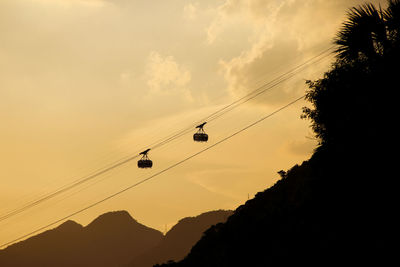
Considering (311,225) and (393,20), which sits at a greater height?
(393,20)

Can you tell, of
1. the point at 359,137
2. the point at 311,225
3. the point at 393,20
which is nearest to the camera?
the point at 359,137

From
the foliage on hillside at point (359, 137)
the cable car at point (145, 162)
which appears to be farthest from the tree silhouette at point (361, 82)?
the cable car at point (145, 162)

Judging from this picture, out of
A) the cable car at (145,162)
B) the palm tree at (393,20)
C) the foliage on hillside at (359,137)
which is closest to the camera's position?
the foliage on hillside at (359,137)

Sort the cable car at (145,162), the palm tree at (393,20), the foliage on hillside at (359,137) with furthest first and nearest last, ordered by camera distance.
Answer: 1. the cable car at (145,162)
2. the palm tree at (393,20)
3. the foliage on hillside at (359,137)

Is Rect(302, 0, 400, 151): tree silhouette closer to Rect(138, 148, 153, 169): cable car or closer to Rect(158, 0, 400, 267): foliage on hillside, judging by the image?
Rect(158, 0, 400, 267): foliage on hillside

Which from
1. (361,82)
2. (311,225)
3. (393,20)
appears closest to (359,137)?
(361,82)

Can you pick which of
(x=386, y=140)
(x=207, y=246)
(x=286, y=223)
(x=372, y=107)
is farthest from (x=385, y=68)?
(x=207, y=246)

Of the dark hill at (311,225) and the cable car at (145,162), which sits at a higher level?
the cable car at (145,162)

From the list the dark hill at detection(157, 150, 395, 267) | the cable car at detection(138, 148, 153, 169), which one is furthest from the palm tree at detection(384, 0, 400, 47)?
the cable car at detection(138, 148, 153, 169)

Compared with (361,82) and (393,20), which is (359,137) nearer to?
(361,82)

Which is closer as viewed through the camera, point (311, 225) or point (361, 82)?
point (361, 82)

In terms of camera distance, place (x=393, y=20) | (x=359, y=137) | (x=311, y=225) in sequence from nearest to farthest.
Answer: (x=359, y=137) → (x=393, y=20) → (x=311, y=225)

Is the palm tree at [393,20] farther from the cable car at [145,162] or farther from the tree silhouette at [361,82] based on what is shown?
the cable car at [145,162]

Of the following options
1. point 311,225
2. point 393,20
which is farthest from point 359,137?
point 311,225
